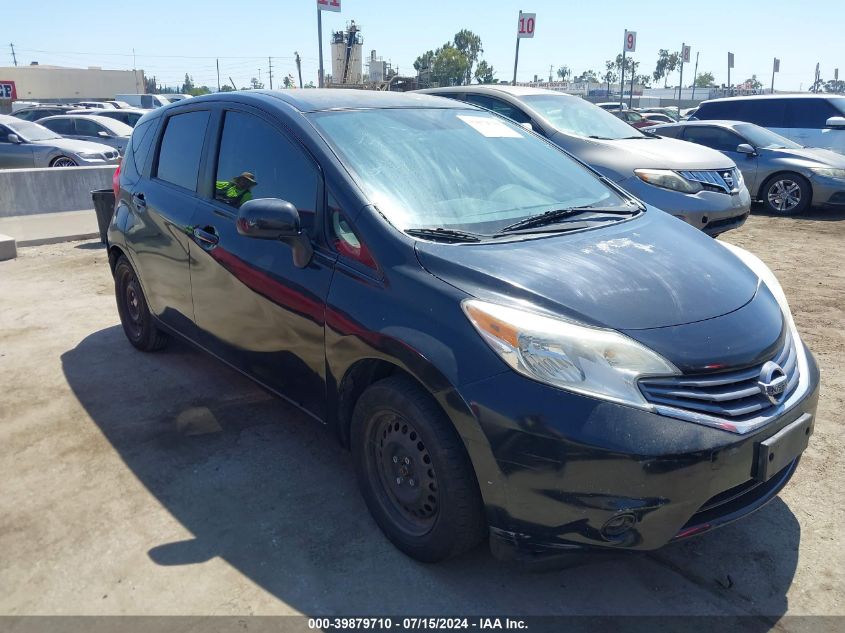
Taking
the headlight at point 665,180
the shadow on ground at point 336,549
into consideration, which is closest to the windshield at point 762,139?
the headlight at point 665,180

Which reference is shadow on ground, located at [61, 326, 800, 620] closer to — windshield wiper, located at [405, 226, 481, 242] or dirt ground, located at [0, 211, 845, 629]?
dirt ground, located at [0, 211, 845, 629]

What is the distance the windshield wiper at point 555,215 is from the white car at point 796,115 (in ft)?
38.0

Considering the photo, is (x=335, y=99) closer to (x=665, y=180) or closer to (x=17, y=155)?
(x=665, y=180)

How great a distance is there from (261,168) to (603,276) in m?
1.77

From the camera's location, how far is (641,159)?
7246mm

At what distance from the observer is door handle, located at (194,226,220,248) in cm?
364

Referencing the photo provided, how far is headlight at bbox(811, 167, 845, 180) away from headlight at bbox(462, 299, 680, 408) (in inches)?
388

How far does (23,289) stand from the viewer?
22.3 feet

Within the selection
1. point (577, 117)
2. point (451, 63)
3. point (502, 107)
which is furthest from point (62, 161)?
point (451, 63)

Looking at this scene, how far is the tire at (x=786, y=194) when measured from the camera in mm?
10617

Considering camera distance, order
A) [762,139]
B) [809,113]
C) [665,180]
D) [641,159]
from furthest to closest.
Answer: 1. [809,113]
2. [762,139]
3. [641,159]
4. [665,180]

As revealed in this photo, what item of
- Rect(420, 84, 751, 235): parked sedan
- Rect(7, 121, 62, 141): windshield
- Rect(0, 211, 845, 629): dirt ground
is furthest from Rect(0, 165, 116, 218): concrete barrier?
Rect(0, 211, 845, 629): dirt ground

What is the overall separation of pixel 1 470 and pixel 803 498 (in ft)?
12.6

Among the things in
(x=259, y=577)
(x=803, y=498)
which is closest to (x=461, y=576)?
(x=259, y=577)
